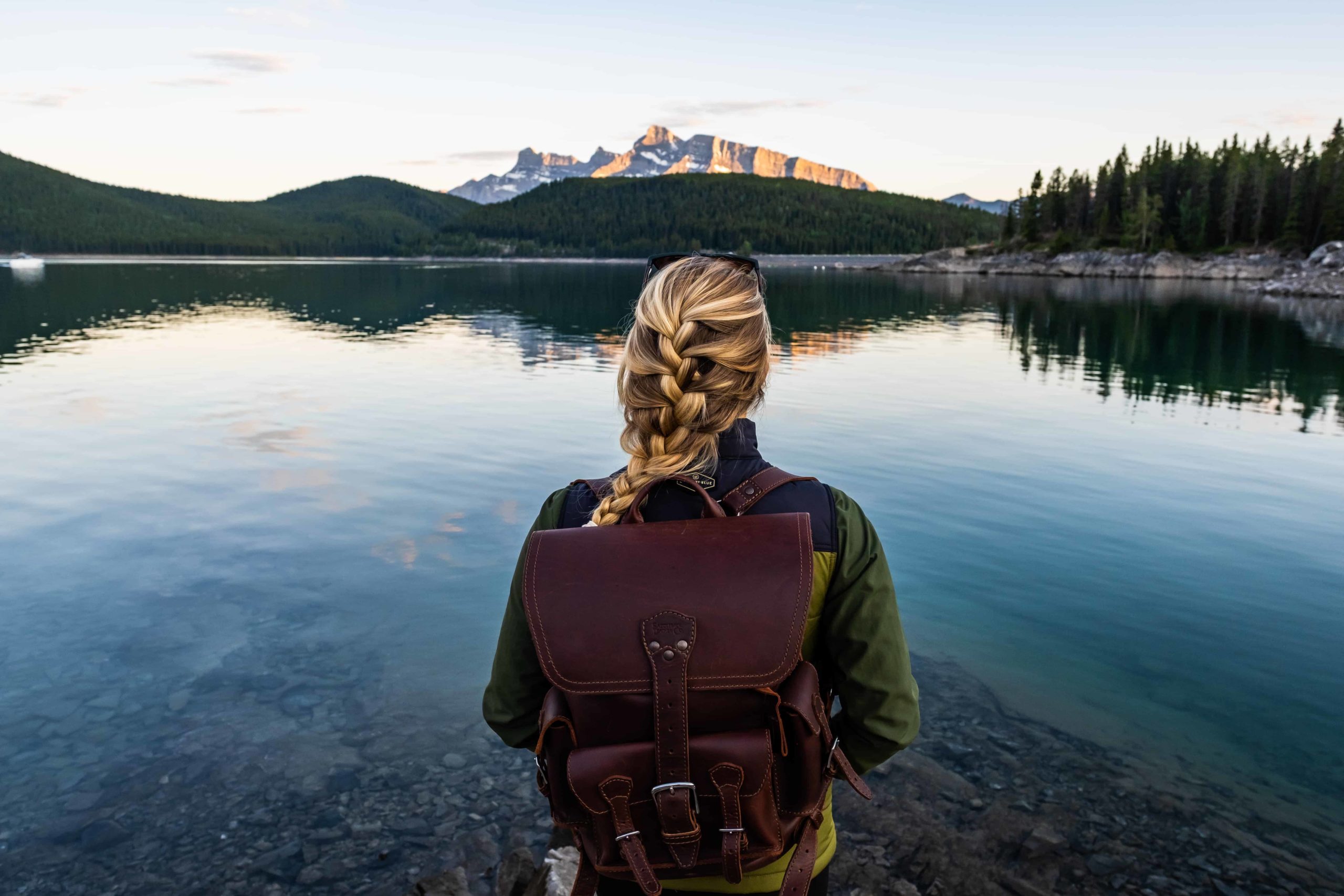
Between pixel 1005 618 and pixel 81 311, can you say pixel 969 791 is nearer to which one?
pixel 1005 618

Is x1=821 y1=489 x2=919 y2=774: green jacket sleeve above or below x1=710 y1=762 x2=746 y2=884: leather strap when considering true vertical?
above

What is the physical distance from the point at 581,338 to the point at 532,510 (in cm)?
3247

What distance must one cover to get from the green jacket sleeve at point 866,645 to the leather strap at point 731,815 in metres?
0.54

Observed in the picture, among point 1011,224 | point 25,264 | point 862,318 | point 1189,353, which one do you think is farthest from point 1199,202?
point 25,264

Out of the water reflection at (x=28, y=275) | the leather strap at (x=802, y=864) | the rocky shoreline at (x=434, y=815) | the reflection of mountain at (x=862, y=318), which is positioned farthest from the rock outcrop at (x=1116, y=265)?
the water reflection at (x=28, y=275)

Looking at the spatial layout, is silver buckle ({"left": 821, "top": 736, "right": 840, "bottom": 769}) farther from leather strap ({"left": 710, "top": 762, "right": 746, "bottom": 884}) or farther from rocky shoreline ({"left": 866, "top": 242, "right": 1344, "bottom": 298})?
rocky shoreline ({"left": 866, "top": 242, "right": 1344, "bottom": 298})

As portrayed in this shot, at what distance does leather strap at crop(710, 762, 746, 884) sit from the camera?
2.60 meters

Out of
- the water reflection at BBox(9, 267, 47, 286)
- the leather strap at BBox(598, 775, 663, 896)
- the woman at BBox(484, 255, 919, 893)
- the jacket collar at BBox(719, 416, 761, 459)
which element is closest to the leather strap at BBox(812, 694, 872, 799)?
the woman at BBox(484, 255, 919, 893)

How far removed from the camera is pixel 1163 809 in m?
6.94

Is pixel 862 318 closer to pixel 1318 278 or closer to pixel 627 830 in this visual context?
pixel 627 830

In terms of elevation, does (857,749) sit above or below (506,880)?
above

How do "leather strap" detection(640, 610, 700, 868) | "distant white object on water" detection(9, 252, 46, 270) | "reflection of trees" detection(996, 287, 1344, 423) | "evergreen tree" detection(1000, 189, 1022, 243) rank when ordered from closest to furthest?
"leather strap" detection(640, 610, 700, 868) < "reflection of trees" detection(996, 287, 1344, 423) < "distant white object on water" detection(9, 252, 46, 270) < "evergreen tree" detection(1000, 189, 1022, 243)

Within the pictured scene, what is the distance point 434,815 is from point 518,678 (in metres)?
4.59

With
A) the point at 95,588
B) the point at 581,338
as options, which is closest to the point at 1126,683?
the point at 95,588
